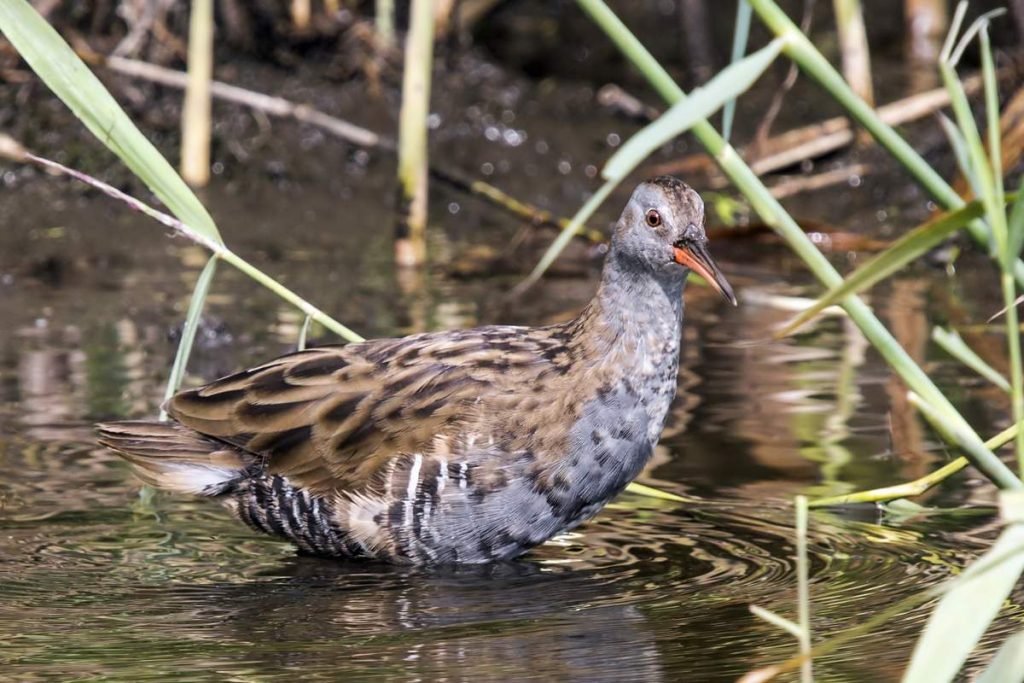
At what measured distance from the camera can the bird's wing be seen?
4.42 m

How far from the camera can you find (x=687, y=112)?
2701mm

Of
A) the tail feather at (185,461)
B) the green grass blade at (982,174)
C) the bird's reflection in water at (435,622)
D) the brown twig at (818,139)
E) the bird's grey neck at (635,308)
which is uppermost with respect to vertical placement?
the brown twig at (818,139)

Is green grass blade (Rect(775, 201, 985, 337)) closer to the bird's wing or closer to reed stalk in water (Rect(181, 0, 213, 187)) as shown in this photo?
the bird's wing

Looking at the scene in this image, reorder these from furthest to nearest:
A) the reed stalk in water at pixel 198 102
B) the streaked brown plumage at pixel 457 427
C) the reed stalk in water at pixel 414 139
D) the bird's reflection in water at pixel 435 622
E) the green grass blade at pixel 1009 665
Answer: the reed stalk in water at pixel 198 102 < the reed stalk in water at pixel 414 139 < the streaked brown plumage at pixel 457 427 < the bird's reflection in water at pixel 435 622 < the green grass blade at pixel 1009 665

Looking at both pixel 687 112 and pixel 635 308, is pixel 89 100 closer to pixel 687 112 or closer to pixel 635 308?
pixel 687 112

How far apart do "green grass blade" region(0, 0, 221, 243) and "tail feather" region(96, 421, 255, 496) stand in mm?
869

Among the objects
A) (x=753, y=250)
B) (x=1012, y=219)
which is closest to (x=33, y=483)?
(x=1012, y=219)

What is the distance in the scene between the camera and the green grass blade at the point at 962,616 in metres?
2.44

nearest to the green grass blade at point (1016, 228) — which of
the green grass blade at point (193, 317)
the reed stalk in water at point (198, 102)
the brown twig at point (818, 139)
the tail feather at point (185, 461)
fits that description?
the green grass blade at point (193, 317)

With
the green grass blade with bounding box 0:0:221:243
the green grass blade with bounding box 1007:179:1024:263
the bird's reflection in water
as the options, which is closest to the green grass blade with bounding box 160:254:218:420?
the green grass blade with bounding box 0:0:221:243

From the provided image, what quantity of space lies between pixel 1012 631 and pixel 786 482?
54.6 inches

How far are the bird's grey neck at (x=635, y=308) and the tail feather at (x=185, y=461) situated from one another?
3.22 ft

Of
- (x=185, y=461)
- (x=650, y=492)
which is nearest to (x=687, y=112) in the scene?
(x=650, y=492)

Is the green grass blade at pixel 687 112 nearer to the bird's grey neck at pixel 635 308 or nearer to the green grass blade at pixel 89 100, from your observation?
the green grass blade at pixel 89 100
